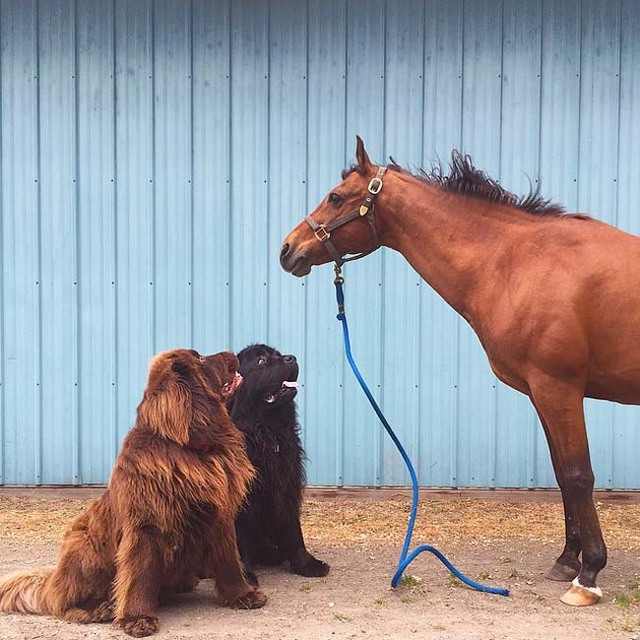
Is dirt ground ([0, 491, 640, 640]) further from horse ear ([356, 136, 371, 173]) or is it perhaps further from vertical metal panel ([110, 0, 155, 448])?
horse ear ([356, 136, 371, 173])

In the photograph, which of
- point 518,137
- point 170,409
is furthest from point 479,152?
point 170,409

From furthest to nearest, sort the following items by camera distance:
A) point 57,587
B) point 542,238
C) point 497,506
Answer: point 497,506 → point 542,238 → point 57,587

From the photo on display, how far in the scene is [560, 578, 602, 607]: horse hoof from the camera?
3896 millimetres

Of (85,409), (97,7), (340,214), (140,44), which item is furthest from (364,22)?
(85,409)

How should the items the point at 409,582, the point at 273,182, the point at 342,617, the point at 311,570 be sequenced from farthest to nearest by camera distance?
the point at 273,182
the point at 311,570
the point at 409,582
the point at 342,617

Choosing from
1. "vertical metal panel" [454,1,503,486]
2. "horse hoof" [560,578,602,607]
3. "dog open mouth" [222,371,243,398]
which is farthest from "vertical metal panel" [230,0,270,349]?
"horse hoof" [560,578,602,607]

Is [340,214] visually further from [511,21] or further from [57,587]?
[511,21]

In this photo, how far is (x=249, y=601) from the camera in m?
3.84

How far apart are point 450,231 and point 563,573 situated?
2.19 m

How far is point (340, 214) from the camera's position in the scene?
427 cm

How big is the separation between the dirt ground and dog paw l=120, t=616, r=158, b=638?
42 mm

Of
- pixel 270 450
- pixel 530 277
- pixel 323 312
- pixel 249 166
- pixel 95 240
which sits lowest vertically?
pixel 270 450

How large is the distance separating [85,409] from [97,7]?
3.70 meters

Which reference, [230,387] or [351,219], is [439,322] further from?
[230,387]
